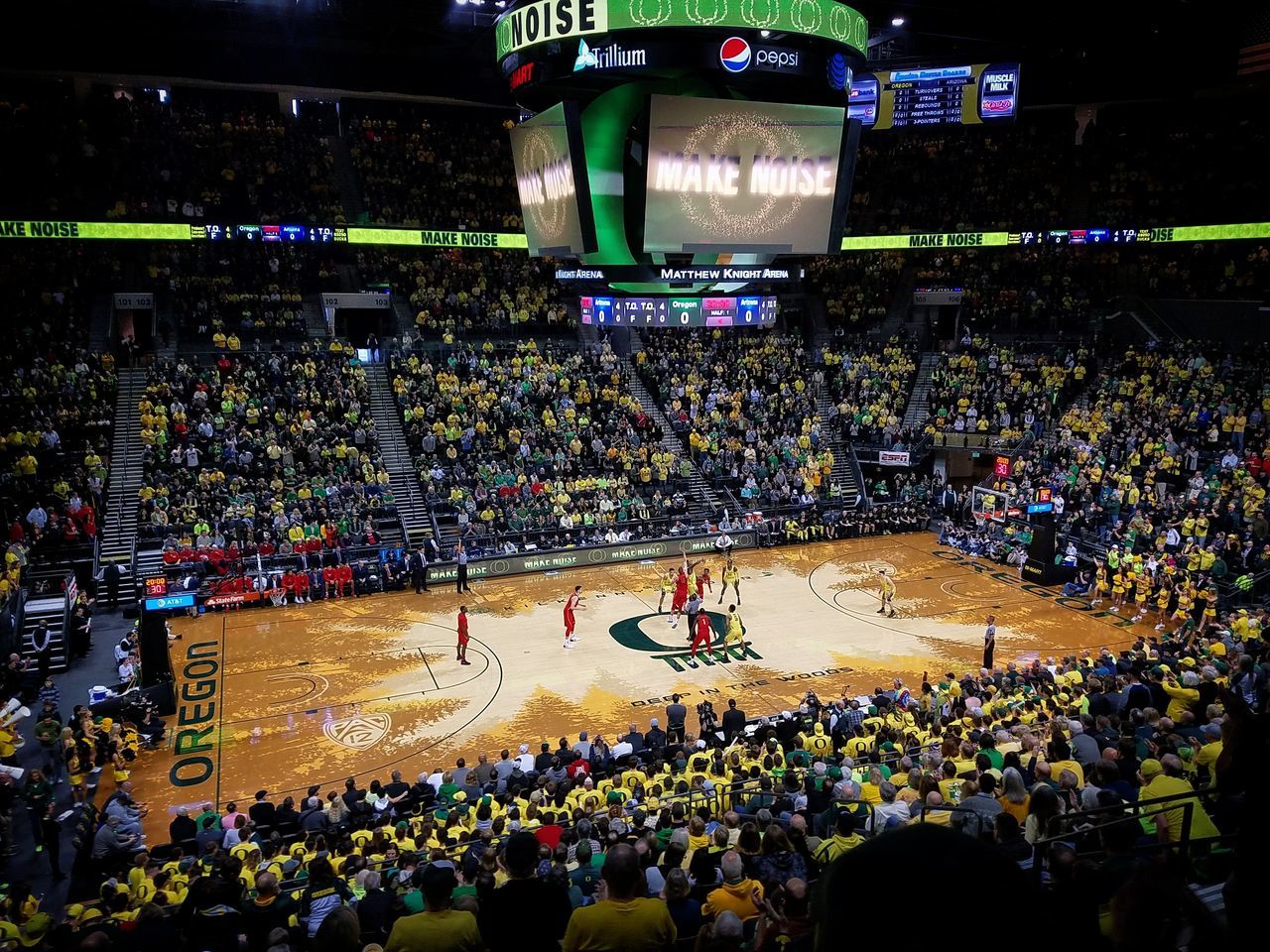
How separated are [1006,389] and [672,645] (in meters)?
20.6

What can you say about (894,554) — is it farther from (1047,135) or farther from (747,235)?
(1047,135)

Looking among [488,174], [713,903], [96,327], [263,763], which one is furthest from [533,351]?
[713,903]

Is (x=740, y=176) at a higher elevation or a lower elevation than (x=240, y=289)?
higher

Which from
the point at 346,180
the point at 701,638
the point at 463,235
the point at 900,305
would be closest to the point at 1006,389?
the point at 900,305

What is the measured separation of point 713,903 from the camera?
6961 mm

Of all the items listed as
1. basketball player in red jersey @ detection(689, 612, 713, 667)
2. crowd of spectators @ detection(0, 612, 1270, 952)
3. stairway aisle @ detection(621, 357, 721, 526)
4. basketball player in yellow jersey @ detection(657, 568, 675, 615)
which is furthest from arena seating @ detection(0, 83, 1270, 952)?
basketball player in yellow jersey @ detection(657, 568, 675, 615)

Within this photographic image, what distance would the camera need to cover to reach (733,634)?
22.4m

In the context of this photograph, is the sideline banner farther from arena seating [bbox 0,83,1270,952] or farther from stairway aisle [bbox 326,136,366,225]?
stairway aisle [bbox 326,136,366,225]

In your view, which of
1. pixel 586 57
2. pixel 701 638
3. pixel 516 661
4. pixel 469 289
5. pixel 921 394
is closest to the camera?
pixel 586 57

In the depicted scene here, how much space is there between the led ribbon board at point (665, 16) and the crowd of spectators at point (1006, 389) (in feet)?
73.0

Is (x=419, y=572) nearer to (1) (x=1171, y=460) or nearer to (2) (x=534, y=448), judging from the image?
(2) (x=534, y=448)

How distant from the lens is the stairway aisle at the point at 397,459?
97.5 feet

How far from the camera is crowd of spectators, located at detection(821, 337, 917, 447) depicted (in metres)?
36.5

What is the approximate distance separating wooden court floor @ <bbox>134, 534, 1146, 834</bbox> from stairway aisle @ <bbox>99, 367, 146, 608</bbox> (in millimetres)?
3622
